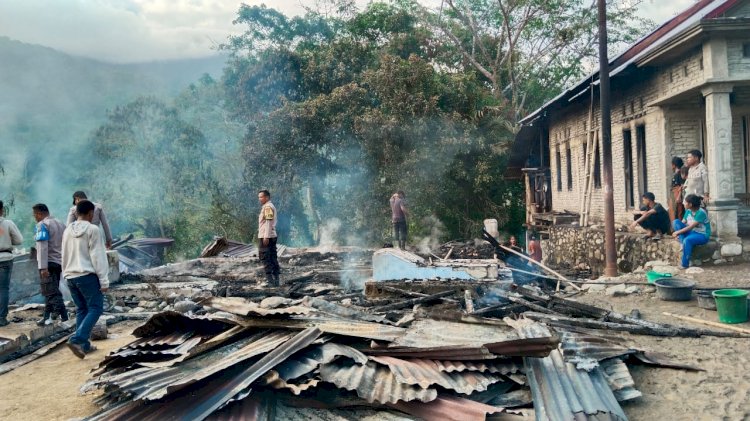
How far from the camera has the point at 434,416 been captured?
3621 millimetres

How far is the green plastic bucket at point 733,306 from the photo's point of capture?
237 inches

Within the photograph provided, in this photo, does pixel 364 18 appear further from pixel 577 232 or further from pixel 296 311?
pixel 296 311

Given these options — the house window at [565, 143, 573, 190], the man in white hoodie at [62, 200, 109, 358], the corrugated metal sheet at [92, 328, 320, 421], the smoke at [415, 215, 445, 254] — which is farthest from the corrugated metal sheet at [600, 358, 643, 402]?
the smoke at [415, 215, 445, 254]

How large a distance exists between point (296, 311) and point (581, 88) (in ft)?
36.5

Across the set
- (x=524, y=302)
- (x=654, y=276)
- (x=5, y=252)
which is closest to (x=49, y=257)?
(x=5, y=252)

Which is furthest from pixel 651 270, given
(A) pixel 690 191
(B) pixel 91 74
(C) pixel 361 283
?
(B) pixel 91 74

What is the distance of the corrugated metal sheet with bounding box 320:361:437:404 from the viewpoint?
3699mm

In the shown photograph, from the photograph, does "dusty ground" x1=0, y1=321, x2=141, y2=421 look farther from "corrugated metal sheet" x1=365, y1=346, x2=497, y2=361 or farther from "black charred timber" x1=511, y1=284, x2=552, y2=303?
"black charred timber" x1=511, y1=284, x2=552, y2=303

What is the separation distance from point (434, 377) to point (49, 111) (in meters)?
44.9

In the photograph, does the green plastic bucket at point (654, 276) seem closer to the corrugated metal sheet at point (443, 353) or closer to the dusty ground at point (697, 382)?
the dusty ground at point (697, 382)

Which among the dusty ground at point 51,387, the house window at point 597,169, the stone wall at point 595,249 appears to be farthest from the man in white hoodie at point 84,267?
the house window at point 597,169

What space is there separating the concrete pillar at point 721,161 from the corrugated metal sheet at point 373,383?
7.94m

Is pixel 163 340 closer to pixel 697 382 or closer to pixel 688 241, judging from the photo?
pixel 697 382

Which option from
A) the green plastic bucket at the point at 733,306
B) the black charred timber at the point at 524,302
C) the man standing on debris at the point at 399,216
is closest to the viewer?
the green plastic bucket at the point at 733,306
